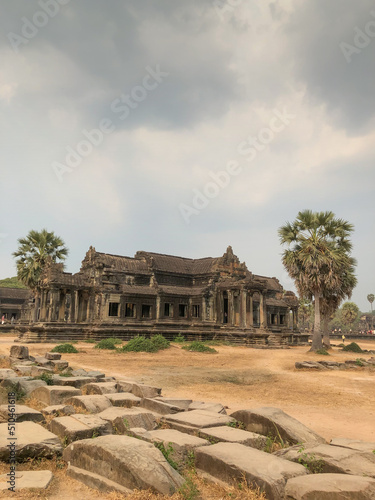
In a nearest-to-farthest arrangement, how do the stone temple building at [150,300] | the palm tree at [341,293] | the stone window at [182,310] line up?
the palm tree at [341,293], the stone temple building at [150,300], the stone window at [182,310]

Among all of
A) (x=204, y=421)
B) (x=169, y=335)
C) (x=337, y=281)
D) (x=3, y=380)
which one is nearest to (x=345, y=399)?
(x=204, y=421)

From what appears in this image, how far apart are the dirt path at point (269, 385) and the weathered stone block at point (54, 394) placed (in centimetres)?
329

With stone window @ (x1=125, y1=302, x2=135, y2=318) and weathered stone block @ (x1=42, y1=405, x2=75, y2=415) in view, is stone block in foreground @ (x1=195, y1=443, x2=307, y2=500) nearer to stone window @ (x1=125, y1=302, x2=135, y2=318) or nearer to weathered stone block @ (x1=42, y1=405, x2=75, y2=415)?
weathered stone block @ (x1=42, y1=405, x2=75, y2=415)

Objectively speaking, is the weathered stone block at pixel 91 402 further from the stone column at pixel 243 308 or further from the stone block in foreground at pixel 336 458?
the stone column at pixel 243 308

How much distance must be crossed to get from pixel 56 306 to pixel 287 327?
26.4 m

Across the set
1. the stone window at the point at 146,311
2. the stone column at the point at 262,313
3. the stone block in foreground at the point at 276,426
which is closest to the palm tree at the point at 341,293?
the stone column at the point at 262,313

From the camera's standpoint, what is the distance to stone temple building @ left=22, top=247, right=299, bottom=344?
3198 centimetres

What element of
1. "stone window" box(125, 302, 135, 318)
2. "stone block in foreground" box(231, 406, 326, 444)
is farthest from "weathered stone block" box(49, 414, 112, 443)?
"stone window" box(125, 302, 135, 318)

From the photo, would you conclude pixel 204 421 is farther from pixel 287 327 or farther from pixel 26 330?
pixel 287 327

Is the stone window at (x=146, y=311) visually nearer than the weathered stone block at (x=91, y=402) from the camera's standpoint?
No

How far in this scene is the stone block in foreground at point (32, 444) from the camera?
481 centimetres

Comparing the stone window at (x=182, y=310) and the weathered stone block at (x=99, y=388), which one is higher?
the stone window at (x=182, y=310)

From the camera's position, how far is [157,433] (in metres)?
5.52

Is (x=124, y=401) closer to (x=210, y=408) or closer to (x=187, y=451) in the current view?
(x=210, y=408)
